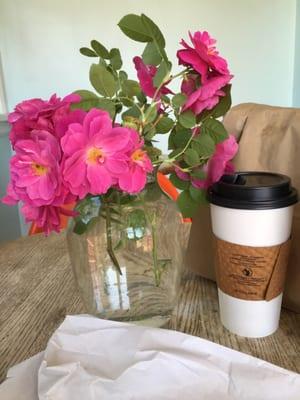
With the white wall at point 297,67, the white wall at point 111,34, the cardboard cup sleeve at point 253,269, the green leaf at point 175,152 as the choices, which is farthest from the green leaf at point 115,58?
the white wall at point 297,67

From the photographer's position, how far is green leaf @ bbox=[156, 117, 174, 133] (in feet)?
1.26

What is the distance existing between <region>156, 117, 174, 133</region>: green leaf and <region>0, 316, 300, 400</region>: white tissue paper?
211 mm

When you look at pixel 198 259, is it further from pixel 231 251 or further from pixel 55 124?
pixel 55 124

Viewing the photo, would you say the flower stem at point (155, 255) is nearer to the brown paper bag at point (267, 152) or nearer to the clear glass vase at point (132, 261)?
A: the clear glass vase at point (132, 261)

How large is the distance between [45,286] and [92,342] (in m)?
0.22

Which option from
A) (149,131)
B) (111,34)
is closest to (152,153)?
(149,131)

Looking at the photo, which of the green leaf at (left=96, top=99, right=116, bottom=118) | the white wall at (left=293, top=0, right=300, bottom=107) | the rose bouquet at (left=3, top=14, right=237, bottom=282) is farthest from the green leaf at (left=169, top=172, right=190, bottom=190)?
the white wall at (left=293, top=0, right=300, bottom=107)

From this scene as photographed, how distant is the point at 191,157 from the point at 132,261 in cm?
14

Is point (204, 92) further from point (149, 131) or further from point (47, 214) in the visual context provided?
point (47, 214)

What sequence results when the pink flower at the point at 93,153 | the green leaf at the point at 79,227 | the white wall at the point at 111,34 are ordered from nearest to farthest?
the pink flower at the point at 93,153 → the green leaf at the point at 79,227 → the white wall at the point at 111,34

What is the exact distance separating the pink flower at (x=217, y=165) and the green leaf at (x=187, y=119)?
5 centimetres

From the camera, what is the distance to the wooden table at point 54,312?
43 cm

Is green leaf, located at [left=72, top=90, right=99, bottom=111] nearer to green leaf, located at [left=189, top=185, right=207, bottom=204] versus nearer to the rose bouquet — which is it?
the rose bouquet

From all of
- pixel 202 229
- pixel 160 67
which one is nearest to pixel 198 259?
pixel 202 229
